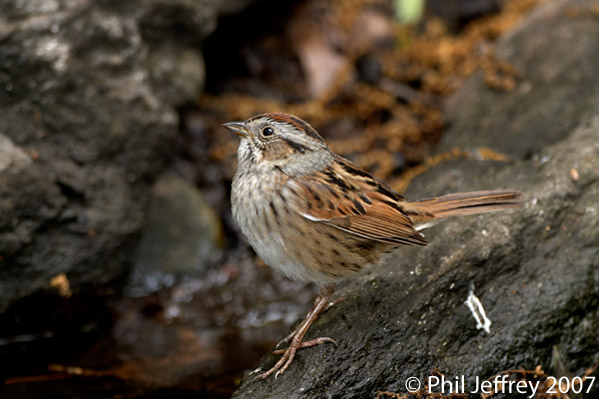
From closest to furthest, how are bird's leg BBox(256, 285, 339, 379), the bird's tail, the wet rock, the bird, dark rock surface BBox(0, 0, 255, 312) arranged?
1. bird's leg BBox(256, 285, 339, 379)
2. the bird
3. the bird's tail
4. dark rock surface BBox(0, 0, 255, 312)
5. the wet rock

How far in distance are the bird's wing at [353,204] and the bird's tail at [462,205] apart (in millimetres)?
96

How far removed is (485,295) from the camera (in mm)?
4113

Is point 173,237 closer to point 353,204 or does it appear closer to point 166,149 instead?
point 166,149

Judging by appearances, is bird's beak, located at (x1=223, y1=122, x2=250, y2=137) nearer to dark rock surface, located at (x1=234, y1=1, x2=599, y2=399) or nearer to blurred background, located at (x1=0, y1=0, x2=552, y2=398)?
dark rock surface, located at (x1=234, y1=1, x2=599, y2=399)

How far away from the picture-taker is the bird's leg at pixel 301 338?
3.71 metres

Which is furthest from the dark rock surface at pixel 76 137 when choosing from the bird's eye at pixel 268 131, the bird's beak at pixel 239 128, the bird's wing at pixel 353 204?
the bird's wing at pixel 353 204

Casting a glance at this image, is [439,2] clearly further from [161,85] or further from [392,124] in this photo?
[161,85]

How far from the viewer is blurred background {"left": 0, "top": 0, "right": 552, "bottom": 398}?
193 inches

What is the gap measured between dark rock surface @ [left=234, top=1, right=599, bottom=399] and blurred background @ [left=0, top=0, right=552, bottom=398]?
3.33ft

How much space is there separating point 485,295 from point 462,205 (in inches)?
22.2

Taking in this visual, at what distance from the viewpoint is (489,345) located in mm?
3947

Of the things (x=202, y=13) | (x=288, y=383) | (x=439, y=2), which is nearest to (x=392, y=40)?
(x=439, y=2)

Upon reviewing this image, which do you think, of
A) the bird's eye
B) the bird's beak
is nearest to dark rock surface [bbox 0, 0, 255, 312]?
the bird's beak

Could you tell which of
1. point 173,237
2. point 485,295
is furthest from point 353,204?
point 173,237
